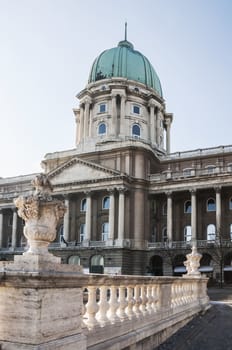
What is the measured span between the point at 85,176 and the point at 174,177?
40.5 ft

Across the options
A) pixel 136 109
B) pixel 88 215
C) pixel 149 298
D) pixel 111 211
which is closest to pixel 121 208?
pixel 111 211

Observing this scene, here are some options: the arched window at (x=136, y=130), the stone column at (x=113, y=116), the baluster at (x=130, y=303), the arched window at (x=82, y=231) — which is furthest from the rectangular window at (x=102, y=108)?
the baluster at (x=130, y=303)

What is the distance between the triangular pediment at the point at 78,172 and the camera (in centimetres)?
5895

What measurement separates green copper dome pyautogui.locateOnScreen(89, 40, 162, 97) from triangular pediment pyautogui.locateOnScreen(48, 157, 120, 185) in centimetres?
2159

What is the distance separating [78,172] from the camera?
61.4 meters

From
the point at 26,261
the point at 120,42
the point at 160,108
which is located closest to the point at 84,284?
the point at 26,261

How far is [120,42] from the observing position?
84875 mm

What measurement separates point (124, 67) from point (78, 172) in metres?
24.8

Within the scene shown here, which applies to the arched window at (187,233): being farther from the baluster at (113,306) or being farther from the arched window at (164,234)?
the baluster at (113,306)

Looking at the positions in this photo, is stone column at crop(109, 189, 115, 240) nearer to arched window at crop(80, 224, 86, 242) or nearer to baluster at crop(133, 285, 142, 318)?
arched window at crop(80, 224, 86, 242)

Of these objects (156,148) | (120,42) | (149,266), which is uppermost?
(120,42)

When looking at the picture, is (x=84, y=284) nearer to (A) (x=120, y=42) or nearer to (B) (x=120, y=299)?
(B) (x=120, y=299)

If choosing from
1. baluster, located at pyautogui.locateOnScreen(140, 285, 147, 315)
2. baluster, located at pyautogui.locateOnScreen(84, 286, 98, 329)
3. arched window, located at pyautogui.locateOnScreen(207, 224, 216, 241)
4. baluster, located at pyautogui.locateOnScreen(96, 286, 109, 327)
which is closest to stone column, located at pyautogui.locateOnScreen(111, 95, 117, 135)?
arched window, located at pyautogui.locateOnScreen(207, 224, 216, 241)

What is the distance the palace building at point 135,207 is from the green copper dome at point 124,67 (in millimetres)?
9252
